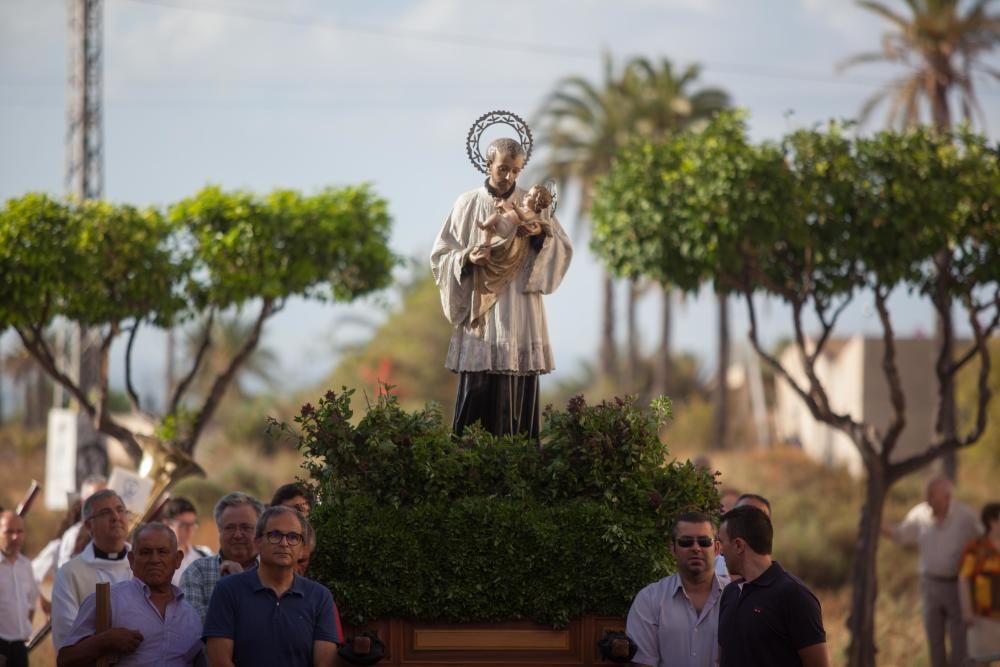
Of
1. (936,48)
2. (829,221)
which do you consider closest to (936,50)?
(936,48)

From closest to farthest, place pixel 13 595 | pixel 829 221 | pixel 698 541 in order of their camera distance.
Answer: pixel 698 541, pixel 13 595, pixel 829 221

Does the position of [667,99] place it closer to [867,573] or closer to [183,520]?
[867,573]

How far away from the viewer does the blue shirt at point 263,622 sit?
6.85 metres

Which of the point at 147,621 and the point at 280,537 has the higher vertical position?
the point at 280,537

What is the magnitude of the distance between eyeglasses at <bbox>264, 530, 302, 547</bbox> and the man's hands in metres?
0.86

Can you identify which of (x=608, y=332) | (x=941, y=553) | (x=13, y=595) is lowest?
(x=941, y=553)

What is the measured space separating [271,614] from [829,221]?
37.9 feet

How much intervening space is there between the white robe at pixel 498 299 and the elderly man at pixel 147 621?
2789 millimetres

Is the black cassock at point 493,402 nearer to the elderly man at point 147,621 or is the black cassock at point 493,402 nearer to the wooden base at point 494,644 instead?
the wooden base at point 494,644

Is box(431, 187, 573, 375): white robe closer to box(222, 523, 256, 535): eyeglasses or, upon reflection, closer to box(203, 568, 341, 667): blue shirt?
box(222, 523, 256, 535): eyeglasses

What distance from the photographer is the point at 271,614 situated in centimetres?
688

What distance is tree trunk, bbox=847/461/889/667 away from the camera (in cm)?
1752

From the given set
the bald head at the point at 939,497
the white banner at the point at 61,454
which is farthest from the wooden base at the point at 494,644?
the white banner at the point at 61,454

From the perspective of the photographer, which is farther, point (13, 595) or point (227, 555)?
point (13, 595)
